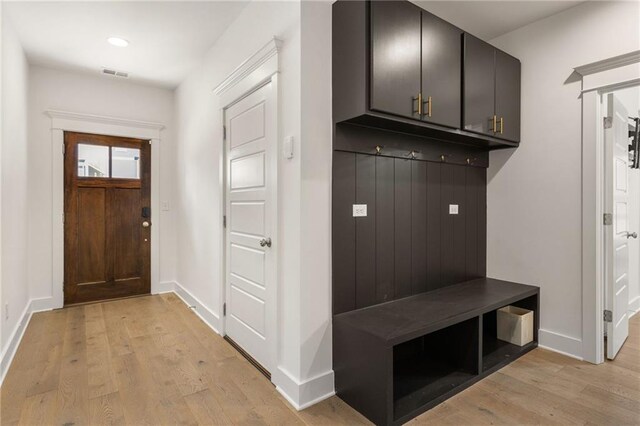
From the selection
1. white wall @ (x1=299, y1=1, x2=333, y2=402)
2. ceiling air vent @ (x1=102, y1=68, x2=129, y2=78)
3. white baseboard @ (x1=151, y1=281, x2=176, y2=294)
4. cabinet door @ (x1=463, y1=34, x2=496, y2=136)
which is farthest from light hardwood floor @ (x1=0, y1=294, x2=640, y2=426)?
ceiling air vent @ (x1=102, y1=68, x2=129, y2=78)

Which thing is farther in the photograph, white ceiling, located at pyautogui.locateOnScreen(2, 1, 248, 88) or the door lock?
white ceiling, located at pyautogui.locateOnScreen(2, 1, 248, 88)

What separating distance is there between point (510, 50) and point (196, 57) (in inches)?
121

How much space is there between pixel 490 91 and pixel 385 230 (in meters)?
1.41

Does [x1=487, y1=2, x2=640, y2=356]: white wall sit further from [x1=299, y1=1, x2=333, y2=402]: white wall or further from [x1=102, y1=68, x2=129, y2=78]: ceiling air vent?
[x1=102, y1=68, x2=129, y2=78]: ceiling air vent

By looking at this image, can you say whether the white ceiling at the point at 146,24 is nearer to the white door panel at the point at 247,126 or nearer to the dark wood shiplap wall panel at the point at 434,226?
the white door panel at the point at 247,126

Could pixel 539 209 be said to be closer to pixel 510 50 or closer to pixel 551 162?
pixel 551 162

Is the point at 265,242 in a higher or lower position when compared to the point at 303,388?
higher

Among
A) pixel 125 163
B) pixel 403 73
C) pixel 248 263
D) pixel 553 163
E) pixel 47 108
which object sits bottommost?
pixel 248 263

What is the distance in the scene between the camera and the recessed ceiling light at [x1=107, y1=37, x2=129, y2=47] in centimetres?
320

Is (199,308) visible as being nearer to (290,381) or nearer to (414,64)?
(290,381)

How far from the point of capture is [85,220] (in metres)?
4.11

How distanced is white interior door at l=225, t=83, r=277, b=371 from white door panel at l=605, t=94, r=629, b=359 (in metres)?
2.50

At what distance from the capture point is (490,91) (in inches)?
105

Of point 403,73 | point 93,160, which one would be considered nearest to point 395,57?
point 403,73
